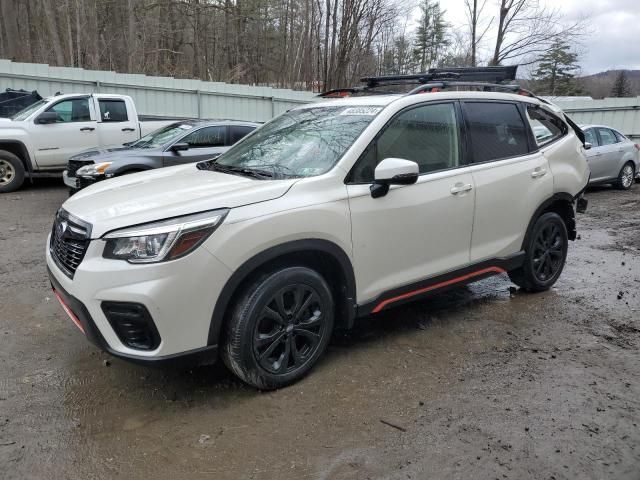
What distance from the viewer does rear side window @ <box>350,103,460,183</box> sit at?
3.46 metres

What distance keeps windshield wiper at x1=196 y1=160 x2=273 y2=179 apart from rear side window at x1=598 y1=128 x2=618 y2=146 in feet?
36.9

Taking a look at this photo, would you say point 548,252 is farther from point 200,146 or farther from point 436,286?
point 200,146

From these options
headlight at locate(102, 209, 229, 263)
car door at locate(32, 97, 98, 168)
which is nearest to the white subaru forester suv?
headlight at locate(102, 209, 229, 263)

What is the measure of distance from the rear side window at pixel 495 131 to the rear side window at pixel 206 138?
5585 millimetres

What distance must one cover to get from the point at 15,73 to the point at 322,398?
13.0m

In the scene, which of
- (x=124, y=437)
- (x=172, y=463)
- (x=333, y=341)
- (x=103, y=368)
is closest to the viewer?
(x=172, y=463)

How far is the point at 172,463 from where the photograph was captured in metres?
2.55

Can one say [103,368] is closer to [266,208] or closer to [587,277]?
[266,208]

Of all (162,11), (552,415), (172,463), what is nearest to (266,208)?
(172,463)

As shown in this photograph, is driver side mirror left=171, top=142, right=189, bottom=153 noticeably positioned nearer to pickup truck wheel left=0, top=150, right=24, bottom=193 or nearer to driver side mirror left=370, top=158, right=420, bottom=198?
pickup truck wheel left=0, top=150, right=24, bottom=193

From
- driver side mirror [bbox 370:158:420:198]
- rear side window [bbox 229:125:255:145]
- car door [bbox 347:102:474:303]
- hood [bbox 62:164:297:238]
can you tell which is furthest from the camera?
rear side window [bbox 229:125:255:145]

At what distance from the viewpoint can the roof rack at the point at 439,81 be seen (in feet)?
13.4

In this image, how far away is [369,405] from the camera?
306 centimetres

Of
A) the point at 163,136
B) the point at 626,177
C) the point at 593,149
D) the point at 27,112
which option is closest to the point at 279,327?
the point at 163,136
